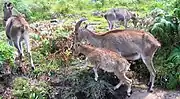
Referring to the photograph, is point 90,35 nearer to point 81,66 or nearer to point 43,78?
point 81,66

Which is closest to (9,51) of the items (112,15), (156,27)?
(156,27)

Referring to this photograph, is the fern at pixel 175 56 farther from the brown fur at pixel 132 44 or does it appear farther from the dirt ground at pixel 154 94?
the dirt ground at pixel 154 94

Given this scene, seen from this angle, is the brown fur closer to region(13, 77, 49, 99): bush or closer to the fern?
the fern

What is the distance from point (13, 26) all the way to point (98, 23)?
5.12m

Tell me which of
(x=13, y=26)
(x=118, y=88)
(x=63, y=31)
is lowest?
(x=118, y=88)

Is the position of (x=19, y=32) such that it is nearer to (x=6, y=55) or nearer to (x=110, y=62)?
(x=6, y=55)

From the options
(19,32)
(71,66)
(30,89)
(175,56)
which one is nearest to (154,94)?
(175,56)

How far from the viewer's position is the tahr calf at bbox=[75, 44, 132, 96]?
829 cm

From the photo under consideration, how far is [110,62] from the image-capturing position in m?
8.31

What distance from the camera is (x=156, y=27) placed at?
945 centimetres

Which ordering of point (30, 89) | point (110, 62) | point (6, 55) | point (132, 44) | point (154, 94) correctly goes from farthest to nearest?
point (6, 55)
point (132, 44)
point (154, 94)
point (30, 89)
point (110, 62)

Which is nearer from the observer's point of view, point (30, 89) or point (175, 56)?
point (30, 89)

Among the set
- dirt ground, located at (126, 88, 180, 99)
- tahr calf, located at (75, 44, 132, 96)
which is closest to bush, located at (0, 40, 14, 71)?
tahr calf, located at (75, 44, 132, 96)

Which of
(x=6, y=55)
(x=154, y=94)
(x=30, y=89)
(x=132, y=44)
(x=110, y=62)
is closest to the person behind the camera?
(x=110, y=62)
